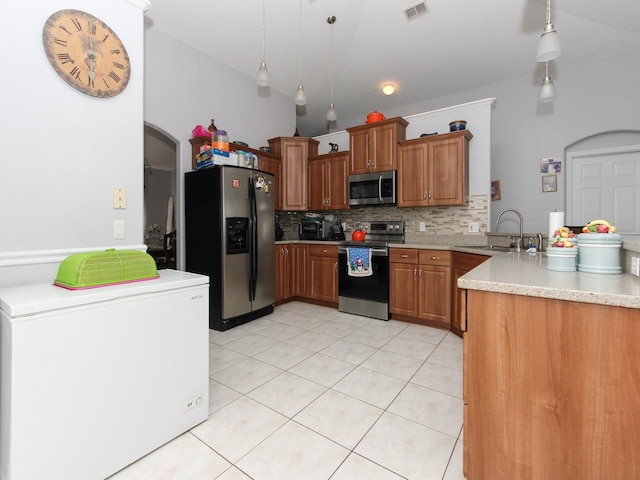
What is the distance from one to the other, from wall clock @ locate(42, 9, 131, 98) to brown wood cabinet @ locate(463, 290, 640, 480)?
7.33ft

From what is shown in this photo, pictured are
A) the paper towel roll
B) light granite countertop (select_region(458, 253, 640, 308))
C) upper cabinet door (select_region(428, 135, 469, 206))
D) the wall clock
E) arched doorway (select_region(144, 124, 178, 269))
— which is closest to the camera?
light granite countertop (select_region(458, 253, 640, 308))

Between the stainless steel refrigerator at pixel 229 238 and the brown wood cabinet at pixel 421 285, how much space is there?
60.5 inches

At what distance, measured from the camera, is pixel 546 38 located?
1.78m

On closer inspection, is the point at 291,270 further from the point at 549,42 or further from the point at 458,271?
the point at 549,42

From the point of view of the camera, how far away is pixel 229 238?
10.3 ft

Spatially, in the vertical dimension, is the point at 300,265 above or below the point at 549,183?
below

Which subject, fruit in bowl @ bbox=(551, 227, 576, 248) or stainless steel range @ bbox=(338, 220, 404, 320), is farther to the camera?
stainless steel range @ bbox=(338, 220, 404, 320)

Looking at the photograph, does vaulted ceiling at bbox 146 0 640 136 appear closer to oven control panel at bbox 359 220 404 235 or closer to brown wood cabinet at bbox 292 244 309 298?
oven control panel at bbox 359 220 404 235

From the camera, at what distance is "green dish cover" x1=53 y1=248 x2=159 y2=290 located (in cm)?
131

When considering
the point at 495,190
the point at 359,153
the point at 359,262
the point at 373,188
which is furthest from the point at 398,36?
the point at 359,262

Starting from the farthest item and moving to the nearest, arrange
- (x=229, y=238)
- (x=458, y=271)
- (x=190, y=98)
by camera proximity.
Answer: (x=190, y=98), (x=229, y=238), (x=458, y=271)

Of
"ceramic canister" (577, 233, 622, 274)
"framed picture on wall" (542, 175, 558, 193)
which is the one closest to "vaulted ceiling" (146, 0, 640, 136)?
"framed picture on wall" (542, 175, 558, 193)

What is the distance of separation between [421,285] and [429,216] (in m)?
1.11

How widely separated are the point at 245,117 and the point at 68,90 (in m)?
2.72
